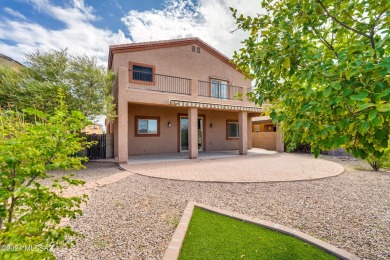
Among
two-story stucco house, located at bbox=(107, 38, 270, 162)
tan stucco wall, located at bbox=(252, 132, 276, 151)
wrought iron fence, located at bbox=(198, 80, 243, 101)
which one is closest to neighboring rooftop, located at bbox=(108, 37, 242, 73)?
two-story stucco house, located at bbox=(107, 38, 270, 162)

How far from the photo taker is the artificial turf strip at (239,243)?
145 inches

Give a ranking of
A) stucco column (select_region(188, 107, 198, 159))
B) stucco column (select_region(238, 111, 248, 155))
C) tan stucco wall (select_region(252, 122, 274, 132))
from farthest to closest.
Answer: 1. tan stucco wall (select_region(252, 122, 274, 132))
2. stucco column (select_region(238, 111, 248, 155))
3. stucco column (select_region(188, 107, 198, 159))

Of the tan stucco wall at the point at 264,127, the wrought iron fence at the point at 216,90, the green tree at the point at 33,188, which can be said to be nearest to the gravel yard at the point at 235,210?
the green tree at the point at 33,188

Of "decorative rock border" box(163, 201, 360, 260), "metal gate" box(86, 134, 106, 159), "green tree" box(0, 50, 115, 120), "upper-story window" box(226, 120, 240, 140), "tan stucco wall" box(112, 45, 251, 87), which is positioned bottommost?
"decorative rock border" box(163, 201, 360, 260)

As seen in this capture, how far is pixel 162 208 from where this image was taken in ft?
19.7

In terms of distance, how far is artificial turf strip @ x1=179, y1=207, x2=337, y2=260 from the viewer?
145 inches

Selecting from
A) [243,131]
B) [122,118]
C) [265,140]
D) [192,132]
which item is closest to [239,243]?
[122,118]

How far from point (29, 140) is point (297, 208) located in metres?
7.01

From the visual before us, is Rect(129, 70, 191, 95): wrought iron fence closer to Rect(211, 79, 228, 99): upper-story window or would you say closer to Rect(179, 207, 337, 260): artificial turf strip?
Rect(211, 79, 228, 99): upper-story window

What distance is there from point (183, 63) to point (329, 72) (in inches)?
725

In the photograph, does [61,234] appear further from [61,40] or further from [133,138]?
[61,40]

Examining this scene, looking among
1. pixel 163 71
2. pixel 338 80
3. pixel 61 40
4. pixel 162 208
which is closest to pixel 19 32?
pixel 61 40

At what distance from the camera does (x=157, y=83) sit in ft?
57.2

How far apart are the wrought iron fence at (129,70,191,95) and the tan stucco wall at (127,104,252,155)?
1837 millimetres
